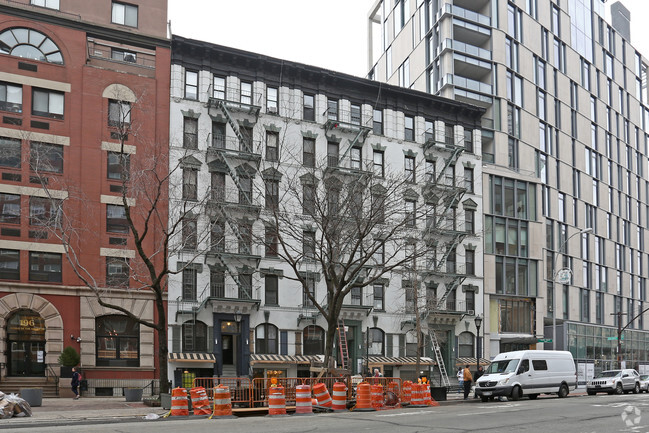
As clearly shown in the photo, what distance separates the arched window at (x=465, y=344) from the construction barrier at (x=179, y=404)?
1209 inches

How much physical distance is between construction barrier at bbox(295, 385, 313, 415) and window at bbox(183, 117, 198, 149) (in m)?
21.2

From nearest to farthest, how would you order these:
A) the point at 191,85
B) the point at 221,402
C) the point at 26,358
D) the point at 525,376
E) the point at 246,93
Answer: the point at 221,402
the point at 525,376
the point at 26,358
the point at 191,85
the point at 246,93

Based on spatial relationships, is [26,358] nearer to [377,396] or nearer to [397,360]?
[377,396]

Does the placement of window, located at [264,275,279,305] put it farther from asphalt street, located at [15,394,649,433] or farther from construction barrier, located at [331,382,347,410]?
asphalt street, located at [15,394,649,433]

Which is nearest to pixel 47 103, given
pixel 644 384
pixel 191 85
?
pixel 191 85

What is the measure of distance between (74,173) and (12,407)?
18037 millimetres

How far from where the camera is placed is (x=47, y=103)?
3881 cm

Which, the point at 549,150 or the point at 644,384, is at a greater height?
the point at 549,150

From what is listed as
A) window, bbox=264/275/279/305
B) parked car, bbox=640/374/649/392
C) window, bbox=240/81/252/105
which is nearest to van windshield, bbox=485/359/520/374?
parked car, bbox=640/374/649/392

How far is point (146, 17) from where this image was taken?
41.6 m

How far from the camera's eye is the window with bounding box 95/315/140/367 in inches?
1510

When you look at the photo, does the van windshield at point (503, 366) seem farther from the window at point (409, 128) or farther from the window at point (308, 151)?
the window at point (409, 128)

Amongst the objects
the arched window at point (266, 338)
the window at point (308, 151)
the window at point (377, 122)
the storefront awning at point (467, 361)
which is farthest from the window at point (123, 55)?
the storefront awning at point (467, 361)

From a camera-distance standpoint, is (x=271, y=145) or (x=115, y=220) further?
(x=271, y=145)
